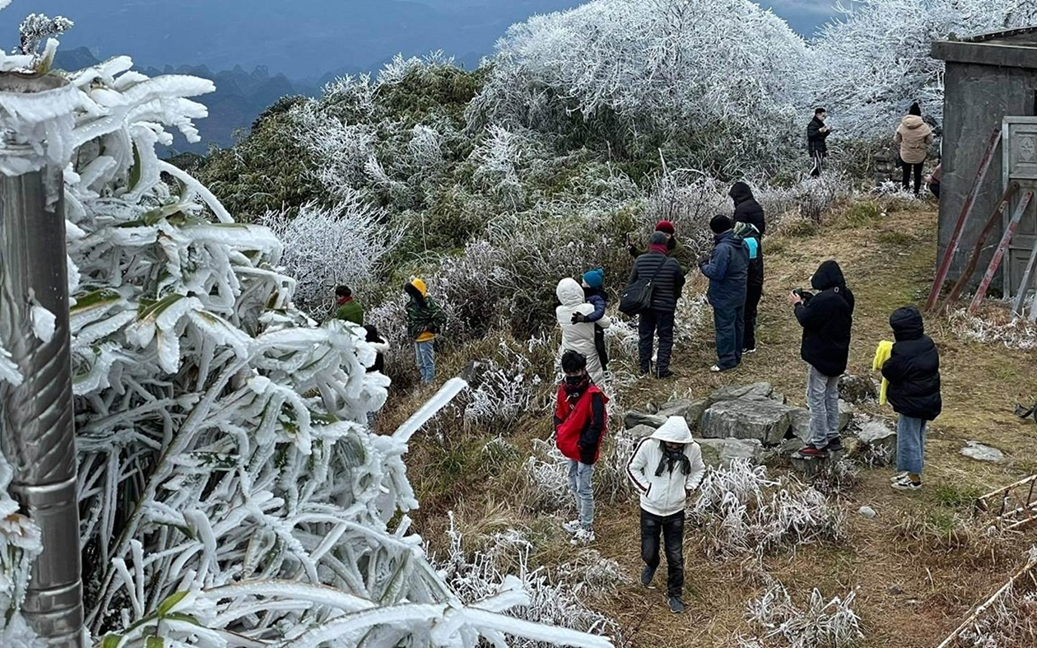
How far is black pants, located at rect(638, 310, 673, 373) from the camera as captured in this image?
1028 centimetres

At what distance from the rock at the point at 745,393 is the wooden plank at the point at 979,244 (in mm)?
3122

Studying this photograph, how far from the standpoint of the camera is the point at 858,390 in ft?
32.9

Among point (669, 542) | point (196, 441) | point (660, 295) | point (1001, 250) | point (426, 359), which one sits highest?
point (196, 441)

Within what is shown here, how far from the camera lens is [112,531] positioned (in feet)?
7.64

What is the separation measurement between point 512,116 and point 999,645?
17.9m

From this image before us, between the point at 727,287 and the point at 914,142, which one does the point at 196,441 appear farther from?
the point at 914,142

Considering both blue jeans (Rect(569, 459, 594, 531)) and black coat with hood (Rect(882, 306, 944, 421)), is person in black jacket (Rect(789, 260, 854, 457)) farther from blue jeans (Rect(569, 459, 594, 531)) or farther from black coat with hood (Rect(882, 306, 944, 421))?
blue jeans (Rect(569, 459, 594, 531))

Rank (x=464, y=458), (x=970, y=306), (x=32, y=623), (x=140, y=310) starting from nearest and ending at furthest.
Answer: (x=32, y=623) → (x=140, y=310) → (x=464, y=458) → (x=970, y=306)

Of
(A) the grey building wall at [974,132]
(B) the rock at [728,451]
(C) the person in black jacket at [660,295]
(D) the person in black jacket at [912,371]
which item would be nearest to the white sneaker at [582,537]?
(B) the rock at [728,451]

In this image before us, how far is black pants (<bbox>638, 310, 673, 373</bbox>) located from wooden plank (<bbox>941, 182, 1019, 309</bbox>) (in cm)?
330

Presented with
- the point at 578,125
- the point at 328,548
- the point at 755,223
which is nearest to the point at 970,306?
the point at 755,223

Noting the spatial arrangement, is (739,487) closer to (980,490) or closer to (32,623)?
(980,490)

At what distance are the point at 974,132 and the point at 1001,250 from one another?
51.0 inches

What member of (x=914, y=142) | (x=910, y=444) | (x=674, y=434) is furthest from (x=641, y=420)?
(x=914, y=142)
